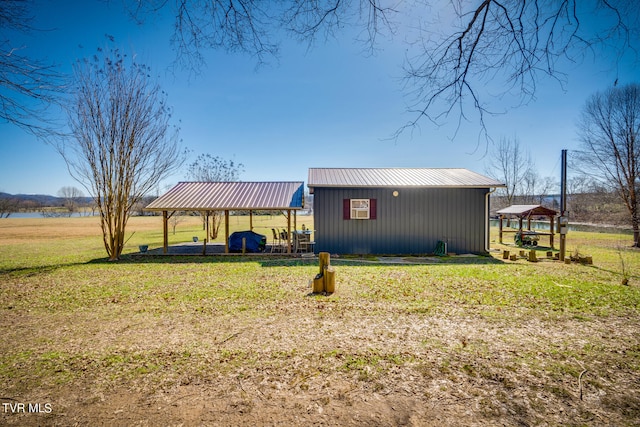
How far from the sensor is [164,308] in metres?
5.43

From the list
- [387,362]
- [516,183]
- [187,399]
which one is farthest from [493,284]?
[516,183]

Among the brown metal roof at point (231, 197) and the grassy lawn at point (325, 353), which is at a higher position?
the brown metal roof at point (231, 197)

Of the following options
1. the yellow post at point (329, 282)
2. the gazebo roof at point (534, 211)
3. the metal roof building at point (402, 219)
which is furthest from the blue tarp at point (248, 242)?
the gazebo roof at point (534, 211)

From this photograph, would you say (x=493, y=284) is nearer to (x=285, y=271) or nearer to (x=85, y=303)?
(x=285, y=271)

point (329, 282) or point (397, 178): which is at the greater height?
point (397, 178)

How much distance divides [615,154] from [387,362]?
20066 mm

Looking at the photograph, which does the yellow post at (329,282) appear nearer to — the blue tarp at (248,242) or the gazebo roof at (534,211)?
the blue tarp at (248,242)

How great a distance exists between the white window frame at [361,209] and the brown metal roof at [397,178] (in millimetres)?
820

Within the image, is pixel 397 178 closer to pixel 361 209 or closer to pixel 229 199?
pixel 361 209

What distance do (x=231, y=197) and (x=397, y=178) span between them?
786cm

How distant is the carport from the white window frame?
233cm

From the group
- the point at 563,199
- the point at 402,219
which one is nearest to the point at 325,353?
the point at 402,219

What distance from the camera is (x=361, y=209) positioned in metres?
12.3

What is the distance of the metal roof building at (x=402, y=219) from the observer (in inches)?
484
